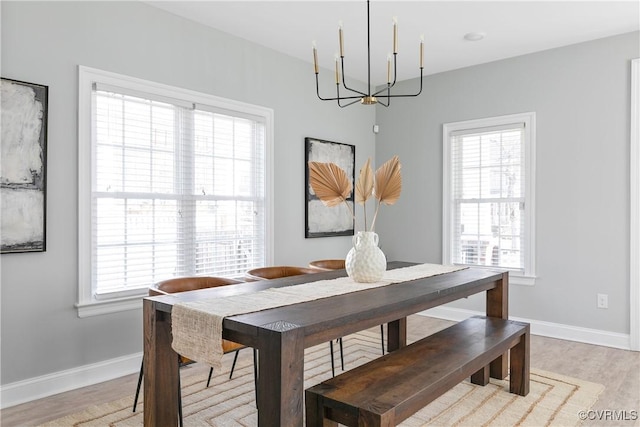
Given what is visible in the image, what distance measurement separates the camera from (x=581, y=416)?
2.57 meters

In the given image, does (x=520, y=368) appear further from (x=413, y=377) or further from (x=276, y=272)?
(x=276, y=272)

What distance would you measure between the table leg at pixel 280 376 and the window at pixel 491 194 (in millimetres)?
3526

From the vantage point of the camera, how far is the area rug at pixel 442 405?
2508 millimetres

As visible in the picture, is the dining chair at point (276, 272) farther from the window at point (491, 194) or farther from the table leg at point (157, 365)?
the window at point (491, 194)

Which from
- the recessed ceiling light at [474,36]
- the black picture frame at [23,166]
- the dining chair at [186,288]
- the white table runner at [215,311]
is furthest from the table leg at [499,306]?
the black picture frame at [23,166]

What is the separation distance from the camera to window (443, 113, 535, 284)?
4453mm

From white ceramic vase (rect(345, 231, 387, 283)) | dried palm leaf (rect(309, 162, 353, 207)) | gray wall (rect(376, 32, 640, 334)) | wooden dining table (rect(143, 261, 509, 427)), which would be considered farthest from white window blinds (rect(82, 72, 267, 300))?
gray wall (rect(376, 32, 640, 334))

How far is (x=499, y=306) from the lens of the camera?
3.12 m

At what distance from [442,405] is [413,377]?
863 mm

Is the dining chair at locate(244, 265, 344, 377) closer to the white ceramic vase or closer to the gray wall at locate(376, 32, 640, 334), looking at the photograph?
the white ceramic vase

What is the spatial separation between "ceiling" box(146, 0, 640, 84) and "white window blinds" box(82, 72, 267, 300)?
0.73 meters

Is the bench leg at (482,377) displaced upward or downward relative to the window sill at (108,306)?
downward

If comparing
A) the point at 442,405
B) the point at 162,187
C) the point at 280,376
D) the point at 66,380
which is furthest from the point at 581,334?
the point at 66,380

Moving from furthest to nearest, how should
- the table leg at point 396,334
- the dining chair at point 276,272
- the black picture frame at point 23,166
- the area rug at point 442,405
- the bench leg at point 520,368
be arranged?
the table leg at point 396,334 < the dining chair at point 276,272 < the bench leg at point 520,368 < the black picture frame at point 23,166 < the area rug at point 442,405
